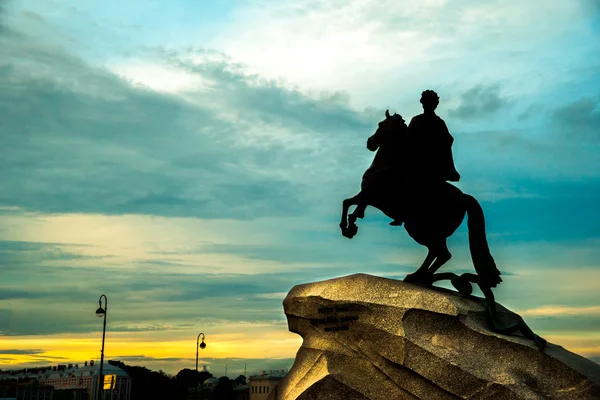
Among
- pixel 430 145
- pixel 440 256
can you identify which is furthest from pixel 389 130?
pixel 440 256

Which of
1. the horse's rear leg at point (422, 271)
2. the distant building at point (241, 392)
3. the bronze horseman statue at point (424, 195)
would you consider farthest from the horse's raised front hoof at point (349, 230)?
the distant building at point (241, 392)

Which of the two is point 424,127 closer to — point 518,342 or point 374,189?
point 374,189

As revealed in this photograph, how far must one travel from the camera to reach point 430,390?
1170 cm

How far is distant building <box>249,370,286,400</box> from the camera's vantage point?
8281 cm

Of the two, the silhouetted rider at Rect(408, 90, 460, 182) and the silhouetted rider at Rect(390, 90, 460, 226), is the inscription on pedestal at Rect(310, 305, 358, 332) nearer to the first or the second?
the silhouetted rider at Rect(390, 90, 460, 226)

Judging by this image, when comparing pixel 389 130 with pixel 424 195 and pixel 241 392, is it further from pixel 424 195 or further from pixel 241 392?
pixel 241 392

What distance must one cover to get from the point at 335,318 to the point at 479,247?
2802mm

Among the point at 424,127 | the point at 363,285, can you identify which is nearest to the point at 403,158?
the point at 424,127

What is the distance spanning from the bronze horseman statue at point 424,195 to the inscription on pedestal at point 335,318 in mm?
1557

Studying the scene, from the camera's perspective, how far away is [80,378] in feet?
313

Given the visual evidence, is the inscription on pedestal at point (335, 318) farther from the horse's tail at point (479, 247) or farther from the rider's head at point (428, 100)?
the rider's head at point (428, 100)

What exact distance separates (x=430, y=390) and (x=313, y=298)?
237 centimetres

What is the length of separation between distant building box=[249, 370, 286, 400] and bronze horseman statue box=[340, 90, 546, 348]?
70027 mm

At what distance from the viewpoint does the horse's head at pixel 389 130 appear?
13.5 meters
